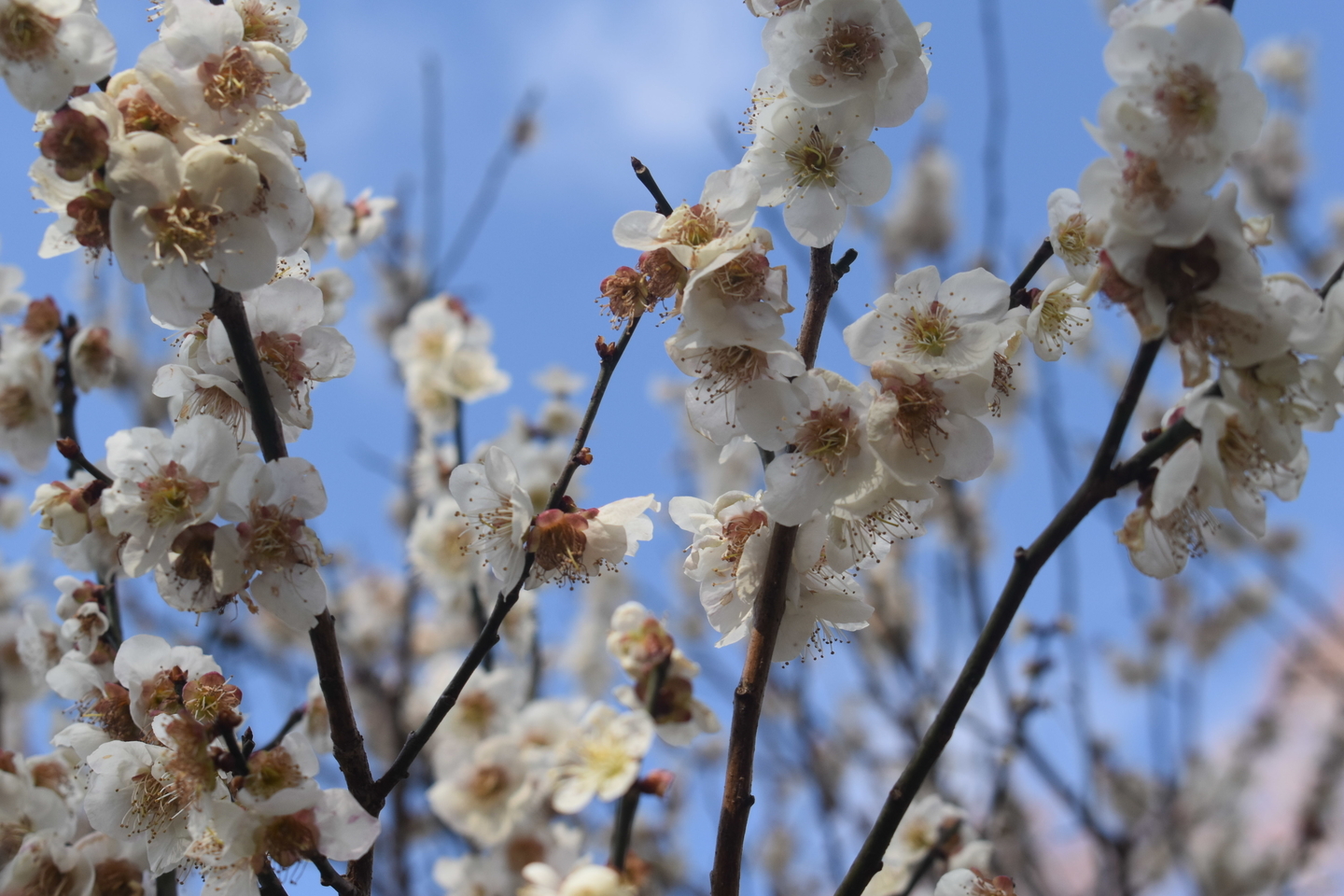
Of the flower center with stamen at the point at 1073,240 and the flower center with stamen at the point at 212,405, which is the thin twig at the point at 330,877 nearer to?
the flower center with stamen at the point at 212,405

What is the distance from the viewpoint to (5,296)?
8.89 feet

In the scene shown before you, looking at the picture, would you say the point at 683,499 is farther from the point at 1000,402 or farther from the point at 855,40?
the point at 855,40

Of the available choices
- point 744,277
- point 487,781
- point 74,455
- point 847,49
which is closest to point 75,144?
point 74,455

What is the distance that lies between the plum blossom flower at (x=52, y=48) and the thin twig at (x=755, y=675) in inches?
43.4

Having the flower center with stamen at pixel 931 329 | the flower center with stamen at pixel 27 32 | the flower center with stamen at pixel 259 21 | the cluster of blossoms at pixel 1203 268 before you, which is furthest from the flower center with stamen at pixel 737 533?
the flower center with stamen at pixel 27 32

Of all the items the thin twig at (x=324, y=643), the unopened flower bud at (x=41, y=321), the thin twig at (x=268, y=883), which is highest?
the unopened flower bud at (x=41, y=321)

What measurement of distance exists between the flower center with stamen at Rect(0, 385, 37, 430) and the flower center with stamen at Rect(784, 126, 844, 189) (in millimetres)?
2034

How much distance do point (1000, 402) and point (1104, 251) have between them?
418 millimetres

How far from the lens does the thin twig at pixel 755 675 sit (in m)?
1.47

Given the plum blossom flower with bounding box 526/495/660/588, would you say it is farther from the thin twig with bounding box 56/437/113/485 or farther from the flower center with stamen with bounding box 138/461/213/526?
the thin twig with bounding box 56/437/113/485

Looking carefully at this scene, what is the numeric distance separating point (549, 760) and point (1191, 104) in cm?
225

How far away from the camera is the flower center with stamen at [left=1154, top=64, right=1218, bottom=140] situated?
4.09 feet

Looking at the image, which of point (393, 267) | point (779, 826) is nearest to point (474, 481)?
point (393, 267)

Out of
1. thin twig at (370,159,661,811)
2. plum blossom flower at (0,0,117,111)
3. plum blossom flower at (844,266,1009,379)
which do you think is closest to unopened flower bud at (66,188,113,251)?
plum blossom flower at (0,0,117,111)
